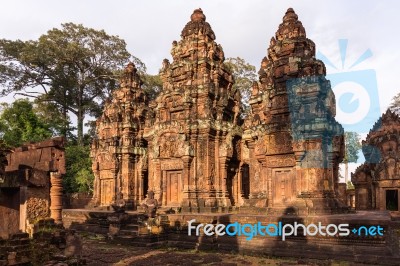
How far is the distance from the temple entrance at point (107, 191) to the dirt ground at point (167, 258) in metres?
8.84

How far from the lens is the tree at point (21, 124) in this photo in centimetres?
2682

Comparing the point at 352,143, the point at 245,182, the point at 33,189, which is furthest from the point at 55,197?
the point at 352,143

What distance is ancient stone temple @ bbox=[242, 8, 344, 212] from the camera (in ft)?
40.0

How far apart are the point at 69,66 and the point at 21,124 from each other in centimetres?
720

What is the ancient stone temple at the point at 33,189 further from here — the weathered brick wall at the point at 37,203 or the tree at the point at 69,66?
the tree at the point at 69,66

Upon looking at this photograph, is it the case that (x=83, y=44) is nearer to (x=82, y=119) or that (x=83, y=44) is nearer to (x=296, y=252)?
(x=82, y=119)

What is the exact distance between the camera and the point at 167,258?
33.6ft

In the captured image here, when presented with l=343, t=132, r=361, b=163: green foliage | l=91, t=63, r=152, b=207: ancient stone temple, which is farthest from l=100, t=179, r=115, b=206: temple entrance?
l=343, t=132, r=361, b=163: green foliage

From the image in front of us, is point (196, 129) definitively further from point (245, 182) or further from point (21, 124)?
point (21, 124)

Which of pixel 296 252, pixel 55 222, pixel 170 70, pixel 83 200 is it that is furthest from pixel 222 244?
pixel 83 200

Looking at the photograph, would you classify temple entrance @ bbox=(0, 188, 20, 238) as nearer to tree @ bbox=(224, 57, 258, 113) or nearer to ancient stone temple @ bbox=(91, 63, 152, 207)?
ancient stone temple @ bbox=(91, 63, 152, 207)

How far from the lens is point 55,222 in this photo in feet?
28.8

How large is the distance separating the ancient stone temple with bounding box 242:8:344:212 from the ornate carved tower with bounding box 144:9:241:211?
2.69 meters

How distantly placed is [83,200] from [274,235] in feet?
54.8
